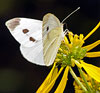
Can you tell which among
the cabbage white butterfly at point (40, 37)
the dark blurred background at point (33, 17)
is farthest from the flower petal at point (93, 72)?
the dark blurred background at point (33, 17)

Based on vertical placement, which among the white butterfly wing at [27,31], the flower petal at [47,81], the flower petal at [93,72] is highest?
the white butterfly wing at [27,31]

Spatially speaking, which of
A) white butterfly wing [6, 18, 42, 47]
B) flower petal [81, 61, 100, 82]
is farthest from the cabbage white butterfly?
flower petal [81, 61, 100, 82]

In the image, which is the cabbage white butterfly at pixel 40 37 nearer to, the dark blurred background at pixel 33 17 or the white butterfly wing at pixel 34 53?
the white butterfly wing at pixel 34 53

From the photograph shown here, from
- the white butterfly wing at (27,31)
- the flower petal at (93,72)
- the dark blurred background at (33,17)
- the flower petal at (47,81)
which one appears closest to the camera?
the flower petal at (93,72)

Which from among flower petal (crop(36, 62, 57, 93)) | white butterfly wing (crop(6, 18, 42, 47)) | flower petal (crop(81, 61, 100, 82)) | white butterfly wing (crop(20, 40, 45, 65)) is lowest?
flower petal (crop(81, 61, 100, 82))

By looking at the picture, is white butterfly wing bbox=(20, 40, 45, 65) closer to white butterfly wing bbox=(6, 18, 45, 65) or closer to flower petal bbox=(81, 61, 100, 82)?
white butterfly wing bbox=(6, 18, 45, 65)

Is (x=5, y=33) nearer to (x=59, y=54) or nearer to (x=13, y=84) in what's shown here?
(x=13, y=84)

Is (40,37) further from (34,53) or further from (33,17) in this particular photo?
(33,17)

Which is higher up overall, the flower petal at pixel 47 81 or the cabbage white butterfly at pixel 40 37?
the cabbage white butterfly at pixel 40 37
